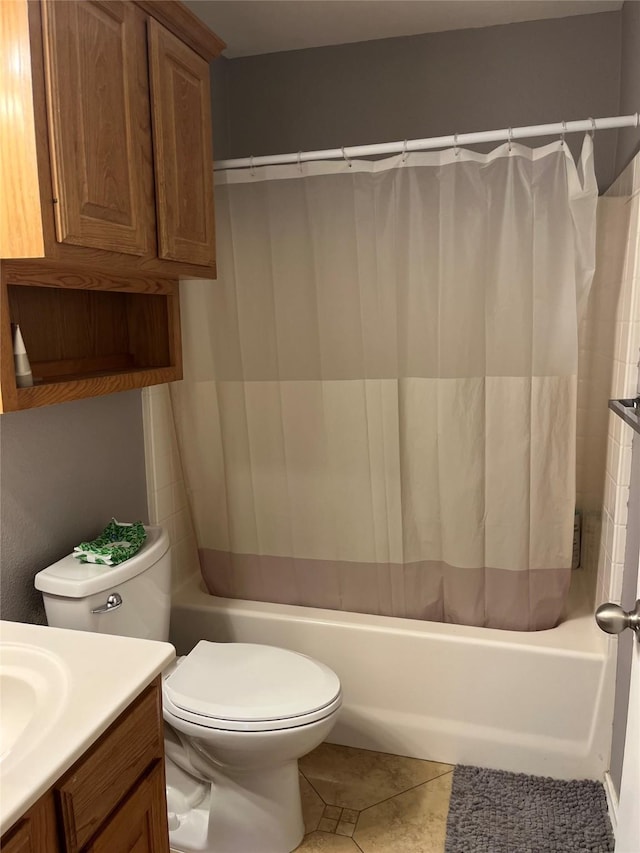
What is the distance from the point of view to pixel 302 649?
2271mm

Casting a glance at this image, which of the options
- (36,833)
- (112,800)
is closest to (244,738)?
(112,800)

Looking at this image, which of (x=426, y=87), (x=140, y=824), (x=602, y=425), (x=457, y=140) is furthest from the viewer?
(x=426, y=87)

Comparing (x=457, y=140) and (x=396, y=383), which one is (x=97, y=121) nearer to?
(x=457, y=140)

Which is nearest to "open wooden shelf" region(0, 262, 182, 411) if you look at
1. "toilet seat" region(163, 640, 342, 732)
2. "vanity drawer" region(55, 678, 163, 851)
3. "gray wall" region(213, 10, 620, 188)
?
"vanity drawer" region(55, 678, 163, 851)

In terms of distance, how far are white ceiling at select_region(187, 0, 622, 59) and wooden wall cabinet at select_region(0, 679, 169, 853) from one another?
6.91 ft

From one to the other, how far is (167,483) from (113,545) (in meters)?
0.57

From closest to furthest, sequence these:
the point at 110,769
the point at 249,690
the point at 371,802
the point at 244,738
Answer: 1. the point at 110,769
2. the point at 244,738
3. the point at 249,690
4. the point at 371,802

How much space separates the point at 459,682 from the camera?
6.96 ft

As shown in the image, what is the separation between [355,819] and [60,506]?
1.22 m

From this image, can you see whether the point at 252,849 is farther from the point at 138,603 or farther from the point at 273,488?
the point at 273,488

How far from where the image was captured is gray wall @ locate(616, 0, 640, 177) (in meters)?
1.95

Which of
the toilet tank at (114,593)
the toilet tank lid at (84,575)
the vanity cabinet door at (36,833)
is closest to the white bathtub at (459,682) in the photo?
the toilet tank at (114,593)

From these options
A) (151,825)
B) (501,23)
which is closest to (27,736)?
(151,825)

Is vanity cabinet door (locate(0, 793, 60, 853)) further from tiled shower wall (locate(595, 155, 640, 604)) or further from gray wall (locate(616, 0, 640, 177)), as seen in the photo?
gray wall (locate(616, 0, 640, 177))
